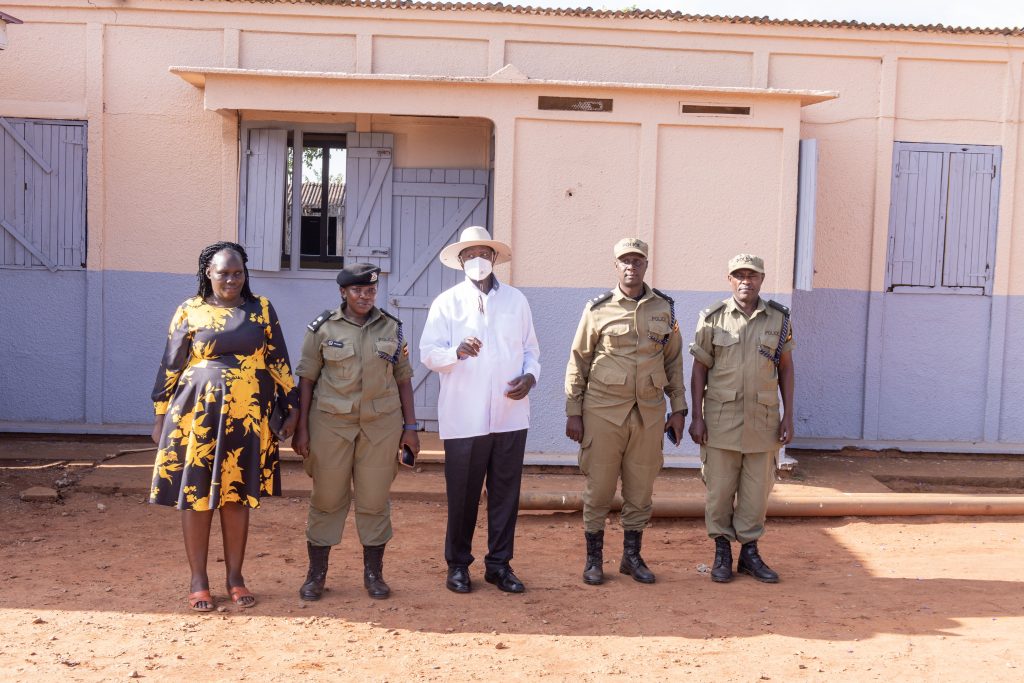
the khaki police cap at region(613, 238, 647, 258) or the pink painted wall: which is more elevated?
the pink painted wall

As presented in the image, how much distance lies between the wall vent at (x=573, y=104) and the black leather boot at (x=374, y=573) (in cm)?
428

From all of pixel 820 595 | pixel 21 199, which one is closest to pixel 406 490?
pixel 820 595

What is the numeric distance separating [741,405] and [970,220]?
504 centimetres

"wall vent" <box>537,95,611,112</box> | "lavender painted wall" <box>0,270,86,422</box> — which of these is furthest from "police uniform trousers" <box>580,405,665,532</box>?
"lavender painted wall" <box>0,270,86,422</box>

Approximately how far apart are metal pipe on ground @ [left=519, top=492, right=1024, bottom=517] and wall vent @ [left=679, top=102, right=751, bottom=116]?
3.12 meters

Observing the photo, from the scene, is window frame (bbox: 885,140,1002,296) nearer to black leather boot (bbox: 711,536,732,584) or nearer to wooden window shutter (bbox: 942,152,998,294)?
wooden window shutter (bbox: 942,152,998,294)

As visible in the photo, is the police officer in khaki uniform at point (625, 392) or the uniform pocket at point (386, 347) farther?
the police officer in khaki uniform at point (625, 392)

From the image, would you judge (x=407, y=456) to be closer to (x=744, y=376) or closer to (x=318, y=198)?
(x=744, y=376)

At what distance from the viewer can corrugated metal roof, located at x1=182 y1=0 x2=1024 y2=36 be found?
9.03m

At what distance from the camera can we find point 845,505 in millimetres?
7426

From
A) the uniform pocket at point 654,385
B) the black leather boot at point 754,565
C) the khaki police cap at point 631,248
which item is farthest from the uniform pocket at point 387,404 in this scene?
the black leather boot at point 754,565

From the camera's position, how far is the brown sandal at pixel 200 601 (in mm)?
5145

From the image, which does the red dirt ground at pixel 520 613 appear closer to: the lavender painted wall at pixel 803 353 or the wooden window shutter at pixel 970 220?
the lavender painted wall at pixel 803 353

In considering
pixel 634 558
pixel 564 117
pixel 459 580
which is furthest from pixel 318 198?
pixel 634 558
